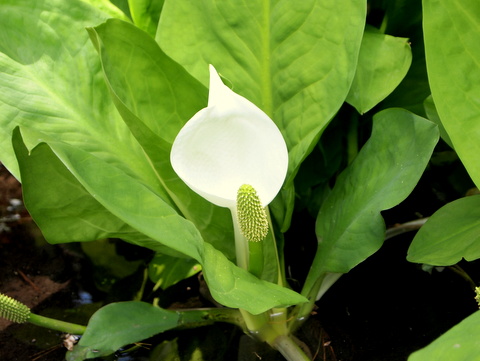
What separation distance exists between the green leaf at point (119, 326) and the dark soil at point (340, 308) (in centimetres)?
5

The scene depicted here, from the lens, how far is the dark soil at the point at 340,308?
0.87 m

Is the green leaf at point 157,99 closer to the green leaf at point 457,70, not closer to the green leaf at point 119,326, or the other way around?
the green leaf at point 119,326

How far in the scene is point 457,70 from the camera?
71cm

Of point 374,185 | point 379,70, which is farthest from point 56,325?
point 379,70

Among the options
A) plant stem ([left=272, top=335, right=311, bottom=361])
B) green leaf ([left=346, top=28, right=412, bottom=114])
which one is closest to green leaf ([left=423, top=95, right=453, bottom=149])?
green leaf ([left=346, top=28, right=412, bottom=114])

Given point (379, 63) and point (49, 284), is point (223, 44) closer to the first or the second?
point (379, 63)

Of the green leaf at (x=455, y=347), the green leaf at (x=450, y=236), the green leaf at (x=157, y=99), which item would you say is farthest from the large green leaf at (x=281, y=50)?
the green leaf at (x=455, y=347)

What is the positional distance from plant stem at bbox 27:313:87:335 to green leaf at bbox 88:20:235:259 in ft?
0.74

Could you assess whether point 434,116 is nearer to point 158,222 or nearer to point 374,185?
point 374,185

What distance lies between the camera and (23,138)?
2.29ft

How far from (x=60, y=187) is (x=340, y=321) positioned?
451 millimetres

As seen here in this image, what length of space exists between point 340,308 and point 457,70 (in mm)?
405

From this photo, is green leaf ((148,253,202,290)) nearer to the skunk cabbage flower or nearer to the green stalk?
the green stalk

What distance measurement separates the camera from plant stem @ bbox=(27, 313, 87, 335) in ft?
2.77
